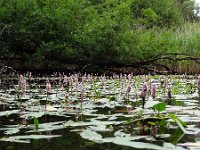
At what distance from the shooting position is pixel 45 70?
487 inches

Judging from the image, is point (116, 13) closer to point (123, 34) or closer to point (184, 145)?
point (123, 34)

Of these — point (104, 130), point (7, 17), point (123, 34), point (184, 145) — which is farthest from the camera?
point (123, 34)

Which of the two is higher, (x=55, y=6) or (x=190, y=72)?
(x=55, y=6)

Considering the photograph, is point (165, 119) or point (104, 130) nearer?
point (104, 130)

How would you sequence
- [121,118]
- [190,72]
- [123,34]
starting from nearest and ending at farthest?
[121,118], [123,34], [190,72]

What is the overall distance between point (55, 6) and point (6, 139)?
35.1 feet

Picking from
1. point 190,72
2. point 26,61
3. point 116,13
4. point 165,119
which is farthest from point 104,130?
point 190,72

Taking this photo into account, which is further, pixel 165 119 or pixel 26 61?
pixel 26 61

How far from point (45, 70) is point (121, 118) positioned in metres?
9.51

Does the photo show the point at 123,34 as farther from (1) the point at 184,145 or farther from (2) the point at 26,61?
(1) the point at 184,145

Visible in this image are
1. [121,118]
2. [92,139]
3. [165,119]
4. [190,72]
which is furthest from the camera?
[190,72]

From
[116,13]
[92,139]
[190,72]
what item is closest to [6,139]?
[92,139]

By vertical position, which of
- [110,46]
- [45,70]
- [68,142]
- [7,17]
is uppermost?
[7,17]

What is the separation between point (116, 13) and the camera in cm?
1298
